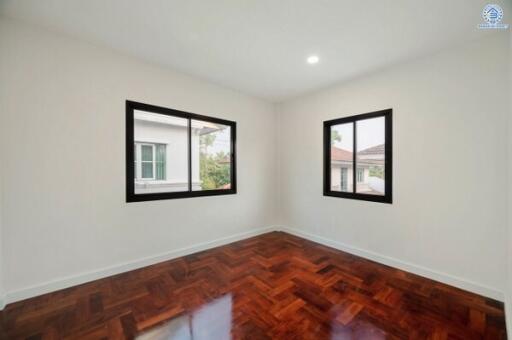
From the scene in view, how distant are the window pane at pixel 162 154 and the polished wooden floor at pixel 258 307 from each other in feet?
4.56

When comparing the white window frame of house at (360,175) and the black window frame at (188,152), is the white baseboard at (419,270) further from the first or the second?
the black window frame at (188,152)

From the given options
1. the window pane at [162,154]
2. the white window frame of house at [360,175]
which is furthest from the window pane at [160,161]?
the white window frame of house at [360,175]

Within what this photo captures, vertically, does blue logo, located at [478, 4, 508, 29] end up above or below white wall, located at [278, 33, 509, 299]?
above

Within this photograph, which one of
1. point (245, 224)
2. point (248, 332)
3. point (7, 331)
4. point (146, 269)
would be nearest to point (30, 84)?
point (7, 331)

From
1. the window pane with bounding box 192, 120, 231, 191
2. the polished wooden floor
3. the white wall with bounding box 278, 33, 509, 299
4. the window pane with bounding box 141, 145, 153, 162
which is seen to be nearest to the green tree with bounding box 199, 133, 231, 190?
the window pane with bounding box 192, 120, 231, 191

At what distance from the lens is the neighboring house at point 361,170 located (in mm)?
2966

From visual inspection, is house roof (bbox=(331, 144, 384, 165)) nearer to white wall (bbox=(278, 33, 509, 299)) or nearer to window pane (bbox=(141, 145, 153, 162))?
white wall (bbox=(278, 33, 509, 299))

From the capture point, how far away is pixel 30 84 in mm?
2043

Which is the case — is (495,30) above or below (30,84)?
above

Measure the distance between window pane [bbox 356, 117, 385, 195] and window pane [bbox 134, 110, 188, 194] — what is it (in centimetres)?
270

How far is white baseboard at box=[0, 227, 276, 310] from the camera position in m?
1.99

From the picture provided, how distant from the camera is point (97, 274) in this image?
2.38m

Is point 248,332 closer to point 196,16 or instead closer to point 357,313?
point 357,313

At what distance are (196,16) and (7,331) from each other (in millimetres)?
3022
